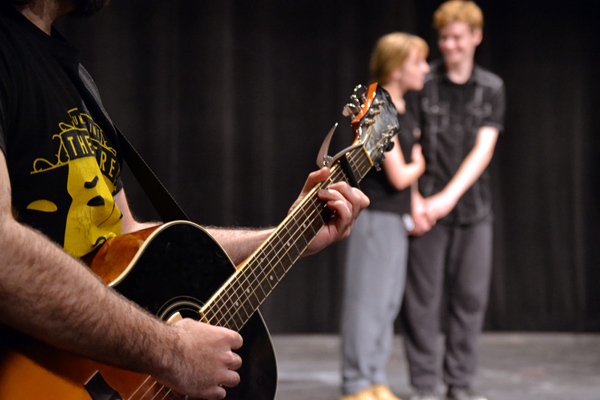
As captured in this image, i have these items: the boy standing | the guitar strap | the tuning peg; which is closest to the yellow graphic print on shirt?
the guitar strap

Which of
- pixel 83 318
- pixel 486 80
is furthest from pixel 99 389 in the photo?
pixel 486 80

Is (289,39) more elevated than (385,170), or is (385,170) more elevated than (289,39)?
(289,39)

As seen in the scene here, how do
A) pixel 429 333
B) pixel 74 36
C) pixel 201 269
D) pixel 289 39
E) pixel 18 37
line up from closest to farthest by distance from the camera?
pixel 18 37
pixel 201 269
pixel 429 333
pixel 74 36
pixel 289 39

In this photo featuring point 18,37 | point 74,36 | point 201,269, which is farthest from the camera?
point 74,36

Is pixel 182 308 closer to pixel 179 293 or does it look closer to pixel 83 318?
pixel 179 293

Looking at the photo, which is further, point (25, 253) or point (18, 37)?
point (18, 37)

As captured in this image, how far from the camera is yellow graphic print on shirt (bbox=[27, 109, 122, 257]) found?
45.8 inches

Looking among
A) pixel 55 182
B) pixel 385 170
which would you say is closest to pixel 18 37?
pixel 55 182

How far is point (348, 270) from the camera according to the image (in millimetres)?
3404

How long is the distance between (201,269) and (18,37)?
1.62 feet

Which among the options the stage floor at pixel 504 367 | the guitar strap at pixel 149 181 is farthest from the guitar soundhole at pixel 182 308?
the stage floor at pixel 504 367

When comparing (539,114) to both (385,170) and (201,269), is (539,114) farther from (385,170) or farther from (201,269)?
(201,269)

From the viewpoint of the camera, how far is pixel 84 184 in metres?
1.21

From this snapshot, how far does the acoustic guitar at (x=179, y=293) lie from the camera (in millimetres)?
1030
